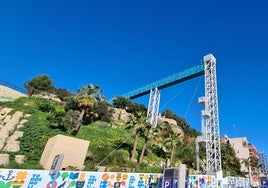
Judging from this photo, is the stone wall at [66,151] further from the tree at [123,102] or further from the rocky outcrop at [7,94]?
the tree at [123,102]

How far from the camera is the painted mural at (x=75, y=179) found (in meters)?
15.8

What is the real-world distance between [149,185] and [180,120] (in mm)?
57957

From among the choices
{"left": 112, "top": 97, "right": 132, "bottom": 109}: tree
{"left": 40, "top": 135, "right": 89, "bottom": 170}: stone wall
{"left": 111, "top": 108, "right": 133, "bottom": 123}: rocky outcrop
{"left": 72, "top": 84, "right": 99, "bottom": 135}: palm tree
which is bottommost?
{"left": 40, "top": 135, "right": 89, "bottom": 170}: stone wall

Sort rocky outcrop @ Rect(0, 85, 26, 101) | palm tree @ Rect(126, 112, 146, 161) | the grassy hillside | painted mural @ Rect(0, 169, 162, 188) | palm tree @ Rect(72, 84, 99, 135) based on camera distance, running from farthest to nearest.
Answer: rocky outcrop @ Rect(0, 85, 26, 101)
palm tree @ Rect(72, 84, 99, 135)
palm tree @ Rect(126, 112, 146, 161)
the grassy hillside
painted mural @ Rect(0, 169, 162, 188)

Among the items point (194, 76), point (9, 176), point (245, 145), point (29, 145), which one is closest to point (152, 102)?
point (194, 76)

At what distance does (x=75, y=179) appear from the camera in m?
18.3

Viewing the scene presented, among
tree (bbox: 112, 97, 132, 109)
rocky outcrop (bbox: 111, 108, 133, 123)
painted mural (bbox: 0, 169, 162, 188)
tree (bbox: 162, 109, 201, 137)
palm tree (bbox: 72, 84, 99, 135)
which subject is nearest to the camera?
painted mural (bbox: 0, 169, 162, 188)

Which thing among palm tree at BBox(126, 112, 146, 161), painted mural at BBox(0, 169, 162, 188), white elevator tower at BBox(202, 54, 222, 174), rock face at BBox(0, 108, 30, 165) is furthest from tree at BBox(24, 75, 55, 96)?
painted mural at BBox(0, 169, 162, 188)

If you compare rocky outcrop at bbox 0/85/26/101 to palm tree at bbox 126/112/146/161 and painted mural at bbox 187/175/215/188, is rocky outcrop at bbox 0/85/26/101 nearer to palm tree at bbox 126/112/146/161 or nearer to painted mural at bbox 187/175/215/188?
palm tree at bbox 126/112/146/161

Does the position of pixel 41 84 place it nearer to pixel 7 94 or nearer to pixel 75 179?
pixel 7 94

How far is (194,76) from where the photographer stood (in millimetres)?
45844

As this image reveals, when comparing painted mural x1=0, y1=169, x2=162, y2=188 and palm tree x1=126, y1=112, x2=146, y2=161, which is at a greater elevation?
palm tree x1=126, y1=112, x2=146, y2=161

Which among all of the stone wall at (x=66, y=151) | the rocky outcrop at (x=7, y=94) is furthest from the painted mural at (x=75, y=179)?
the rocky outcrop at (x=7, y=94)

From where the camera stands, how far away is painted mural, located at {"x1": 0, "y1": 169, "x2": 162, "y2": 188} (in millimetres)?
15805
